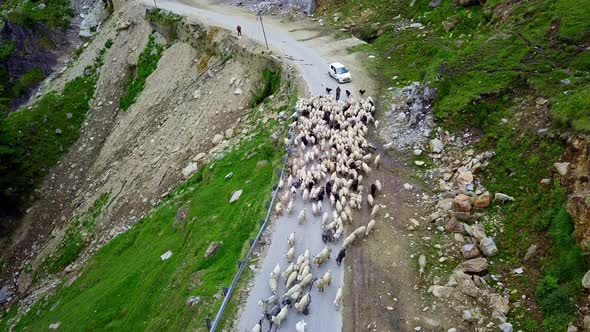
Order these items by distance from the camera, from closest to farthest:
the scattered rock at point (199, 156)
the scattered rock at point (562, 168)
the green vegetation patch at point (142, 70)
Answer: the scattered rock at point (562, 168) < the scattered rock at point (199, 156) < the green vegetation patch at point (142, 70)

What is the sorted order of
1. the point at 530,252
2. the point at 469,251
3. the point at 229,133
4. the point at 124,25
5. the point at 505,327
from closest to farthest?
1. the point at 505,327
2. the point at 530,252
3. the point at 469,251
4. the point at 229,133
5. the point at 124,25

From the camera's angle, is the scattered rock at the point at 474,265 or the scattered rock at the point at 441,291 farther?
the scattered rock at the point at 474,265

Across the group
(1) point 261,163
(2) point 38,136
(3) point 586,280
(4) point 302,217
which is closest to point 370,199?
(4) point 302,217

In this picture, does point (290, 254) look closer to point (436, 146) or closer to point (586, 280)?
point (586, 280)

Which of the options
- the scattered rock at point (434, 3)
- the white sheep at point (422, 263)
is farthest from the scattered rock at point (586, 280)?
the scattered rock at point (434, 3)

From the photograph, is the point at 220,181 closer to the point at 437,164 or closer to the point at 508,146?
the point at 437,164

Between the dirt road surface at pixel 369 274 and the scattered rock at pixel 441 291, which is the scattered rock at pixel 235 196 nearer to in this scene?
Result: the dirt road surface at pixel 369 274
